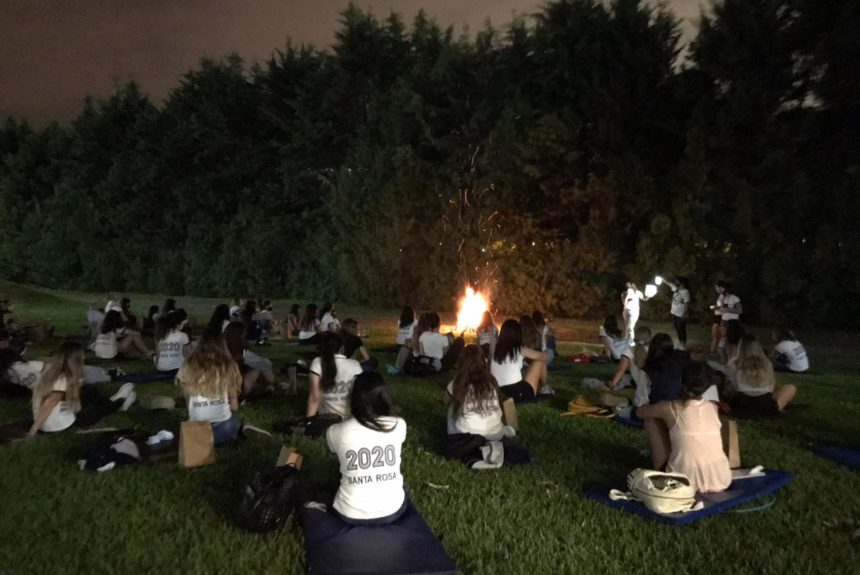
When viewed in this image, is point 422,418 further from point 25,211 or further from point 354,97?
point 25,211

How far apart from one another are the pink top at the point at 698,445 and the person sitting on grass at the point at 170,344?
821 cm

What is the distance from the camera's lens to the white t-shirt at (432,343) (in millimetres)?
12609

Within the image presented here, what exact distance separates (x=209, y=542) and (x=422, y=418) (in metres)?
4.34

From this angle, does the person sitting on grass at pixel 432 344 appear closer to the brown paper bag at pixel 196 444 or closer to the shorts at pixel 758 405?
the shorts at pixel 758 405

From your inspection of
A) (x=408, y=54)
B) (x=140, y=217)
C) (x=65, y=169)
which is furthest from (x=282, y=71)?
(x=65, y=169)

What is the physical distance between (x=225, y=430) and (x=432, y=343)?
→ 538 cm

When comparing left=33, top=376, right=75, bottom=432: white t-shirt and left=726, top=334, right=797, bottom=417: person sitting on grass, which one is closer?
left=33, top=376, right=75, bottom=432: white t-shirt

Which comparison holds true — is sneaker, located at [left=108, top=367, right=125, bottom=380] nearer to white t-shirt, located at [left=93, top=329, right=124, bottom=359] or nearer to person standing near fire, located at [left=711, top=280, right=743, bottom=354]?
white t-shirt, located at [left=93, top=329, right=124, bottom=359]

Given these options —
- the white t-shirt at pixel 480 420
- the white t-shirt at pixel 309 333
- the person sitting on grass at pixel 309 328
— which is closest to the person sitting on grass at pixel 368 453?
the white t-shirt at pixel 480 420

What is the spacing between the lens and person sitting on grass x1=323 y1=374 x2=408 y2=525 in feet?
17.3

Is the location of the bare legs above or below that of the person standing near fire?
below

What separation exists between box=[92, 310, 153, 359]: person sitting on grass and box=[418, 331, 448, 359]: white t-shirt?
5782mm

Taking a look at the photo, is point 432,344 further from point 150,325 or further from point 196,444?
point 150,325

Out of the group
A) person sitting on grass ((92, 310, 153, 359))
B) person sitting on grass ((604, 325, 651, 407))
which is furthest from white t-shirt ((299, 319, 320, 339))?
person sitting on grass ((604, 325, 651, 407))
